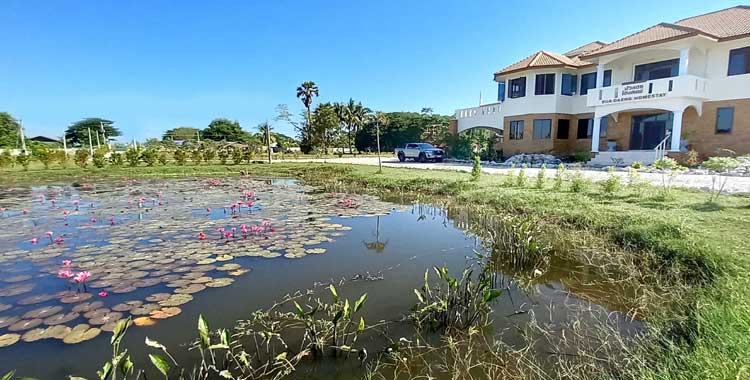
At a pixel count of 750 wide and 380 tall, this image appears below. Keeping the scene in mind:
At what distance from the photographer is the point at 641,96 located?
1602cm

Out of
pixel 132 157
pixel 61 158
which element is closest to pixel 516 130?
pixel 132 157

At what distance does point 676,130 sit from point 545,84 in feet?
22.6

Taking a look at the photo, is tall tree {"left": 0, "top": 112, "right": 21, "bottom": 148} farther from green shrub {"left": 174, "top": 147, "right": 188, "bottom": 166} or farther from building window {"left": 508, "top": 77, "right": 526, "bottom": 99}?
building window {"left": 508, "top": 77, "right": 526, "bottom": 99}

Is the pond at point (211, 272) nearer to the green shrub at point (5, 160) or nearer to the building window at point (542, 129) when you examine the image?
the green shrub at point (5, 160)

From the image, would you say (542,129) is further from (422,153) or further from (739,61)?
(739,61)

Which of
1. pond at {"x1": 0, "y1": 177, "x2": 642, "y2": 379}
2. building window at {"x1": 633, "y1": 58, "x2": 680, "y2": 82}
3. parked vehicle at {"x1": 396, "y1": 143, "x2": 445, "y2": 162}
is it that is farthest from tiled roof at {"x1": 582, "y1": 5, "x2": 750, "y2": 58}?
pond at {"x1": 0, "y1": 177, "x2": 642, "y2": 379}

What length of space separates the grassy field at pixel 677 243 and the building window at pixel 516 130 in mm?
12008

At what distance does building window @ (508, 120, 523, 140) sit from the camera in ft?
69.9

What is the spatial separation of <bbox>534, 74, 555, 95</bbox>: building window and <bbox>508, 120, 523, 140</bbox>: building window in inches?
80.6

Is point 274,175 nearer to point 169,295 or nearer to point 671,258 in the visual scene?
point 169,295

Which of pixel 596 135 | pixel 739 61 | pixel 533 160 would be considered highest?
pixel 739 61

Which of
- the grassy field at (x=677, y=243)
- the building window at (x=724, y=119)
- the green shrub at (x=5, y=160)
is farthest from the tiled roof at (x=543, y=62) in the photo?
the green shrub at (x=5, y=160)

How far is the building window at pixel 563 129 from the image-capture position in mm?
20192

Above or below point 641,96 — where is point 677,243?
below
